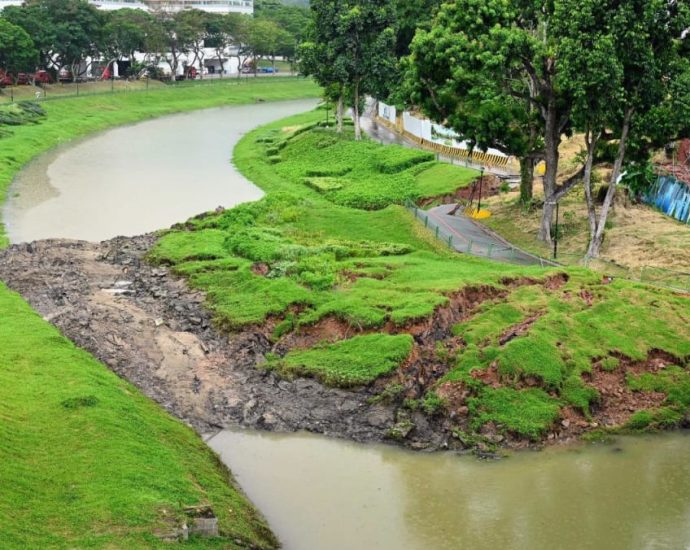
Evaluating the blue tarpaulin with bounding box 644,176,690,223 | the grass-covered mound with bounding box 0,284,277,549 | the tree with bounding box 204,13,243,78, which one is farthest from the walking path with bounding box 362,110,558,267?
the tree with bounding box 204,13,243,78

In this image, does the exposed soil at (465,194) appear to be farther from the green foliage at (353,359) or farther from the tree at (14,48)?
the tree at (14,48)

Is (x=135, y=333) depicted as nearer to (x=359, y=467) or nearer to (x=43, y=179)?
(x=359, y=467)

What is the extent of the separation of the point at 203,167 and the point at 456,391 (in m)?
43.6

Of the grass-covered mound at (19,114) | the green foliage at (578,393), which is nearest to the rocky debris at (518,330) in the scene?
the green foliage at (578,393)

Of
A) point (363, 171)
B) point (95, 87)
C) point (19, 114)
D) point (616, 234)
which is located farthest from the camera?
point (95, 87)

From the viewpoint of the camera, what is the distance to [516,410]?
1045 inches

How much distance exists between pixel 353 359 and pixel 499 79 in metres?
15.8

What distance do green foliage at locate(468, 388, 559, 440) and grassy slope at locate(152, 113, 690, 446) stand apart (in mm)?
31

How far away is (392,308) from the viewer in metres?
30.5

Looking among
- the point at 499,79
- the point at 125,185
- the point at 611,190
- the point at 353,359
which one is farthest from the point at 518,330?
the point at 125,185

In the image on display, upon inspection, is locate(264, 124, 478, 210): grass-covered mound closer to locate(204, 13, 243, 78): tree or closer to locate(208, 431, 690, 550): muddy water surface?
locate(208, 431, 690, 550): muddy water surface

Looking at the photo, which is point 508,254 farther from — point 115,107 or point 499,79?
point 115,107

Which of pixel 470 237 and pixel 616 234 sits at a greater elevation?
pixel 616 234

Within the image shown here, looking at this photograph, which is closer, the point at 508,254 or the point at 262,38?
the point at 508,254
